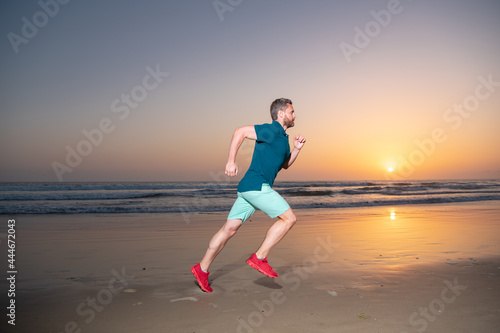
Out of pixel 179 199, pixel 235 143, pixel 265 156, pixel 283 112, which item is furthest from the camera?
pixel 179 199

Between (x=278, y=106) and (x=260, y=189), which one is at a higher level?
(x=278, y=106)

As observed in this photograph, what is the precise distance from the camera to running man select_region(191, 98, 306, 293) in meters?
3.43

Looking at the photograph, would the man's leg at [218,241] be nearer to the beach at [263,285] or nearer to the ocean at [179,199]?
the beach at [263,285]

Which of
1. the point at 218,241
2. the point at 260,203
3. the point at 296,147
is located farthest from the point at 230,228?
the point at 296,147

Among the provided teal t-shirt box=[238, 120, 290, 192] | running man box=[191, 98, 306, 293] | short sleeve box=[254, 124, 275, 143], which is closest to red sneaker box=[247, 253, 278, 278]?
running man box=[191, 98, 306, 293]

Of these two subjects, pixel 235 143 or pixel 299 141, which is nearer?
pixel 235 143

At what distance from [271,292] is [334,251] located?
235 cm

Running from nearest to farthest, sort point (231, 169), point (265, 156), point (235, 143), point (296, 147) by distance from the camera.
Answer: point (231, 169), point (235, 143), point (265, 156), point (296, 147)

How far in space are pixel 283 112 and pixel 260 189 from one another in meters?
0.86

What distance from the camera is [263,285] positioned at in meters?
3.65

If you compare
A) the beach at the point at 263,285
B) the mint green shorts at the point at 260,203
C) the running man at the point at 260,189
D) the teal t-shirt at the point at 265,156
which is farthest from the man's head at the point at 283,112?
the beach at the point at 263,285

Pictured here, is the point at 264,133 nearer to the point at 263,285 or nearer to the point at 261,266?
the point at 261,266

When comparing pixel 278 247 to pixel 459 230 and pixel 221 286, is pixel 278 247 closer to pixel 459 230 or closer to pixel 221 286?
pixel 221 286

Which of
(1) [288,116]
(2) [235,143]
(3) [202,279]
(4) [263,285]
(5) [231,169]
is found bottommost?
(4) [263,285]
